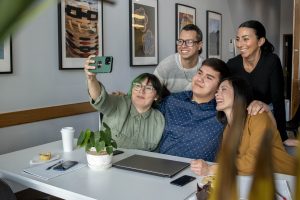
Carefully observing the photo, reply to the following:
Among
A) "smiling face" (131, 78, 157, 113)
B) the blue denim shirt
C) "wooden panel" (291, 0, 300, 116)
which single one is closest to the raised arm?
"smiling face" (131, 78, 157, 113)

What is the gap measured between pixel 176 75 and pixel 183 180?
1.28m

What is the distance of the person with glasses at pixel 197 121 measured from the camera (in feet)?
6.40

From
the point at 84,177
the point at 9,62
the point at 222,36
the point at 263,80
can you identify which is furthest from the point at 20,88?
the point at 222,36

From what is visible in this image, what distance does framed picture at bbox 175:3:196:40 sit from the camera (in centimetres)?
432

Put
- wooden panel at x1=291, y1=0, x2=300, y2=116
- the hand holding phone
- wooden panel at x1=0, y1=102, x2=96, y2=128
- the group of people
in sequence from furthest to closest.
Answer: wooden panel at x1=291, y1=0, x2=300, y2=116, wooden panel at x1=0, y1=102, x2=96, y2=128, the group of people, the hand holding phone

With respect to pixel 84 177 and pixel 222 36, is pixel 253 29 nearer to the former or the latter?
pixel 84 177

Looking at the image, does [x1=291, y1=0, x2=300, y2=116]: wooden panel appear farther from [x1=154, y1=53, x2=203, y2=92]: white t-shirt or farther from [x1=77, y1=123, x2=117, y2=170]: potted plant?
[x1=77, y1=123, x2=117, y2=170]: potted plant

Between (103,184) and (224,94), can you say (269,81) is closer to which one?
(224,94)

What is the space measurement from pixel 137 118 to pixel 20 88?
1094mm

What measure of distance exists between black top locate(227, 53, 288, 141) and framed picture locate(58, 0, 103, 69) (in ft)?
4.59

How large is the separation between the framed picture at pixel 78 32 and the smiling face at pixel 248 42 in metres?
1.28

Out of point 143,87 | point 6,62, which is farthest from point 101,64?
point 6,62

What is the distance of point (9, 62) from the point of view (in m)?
2.50

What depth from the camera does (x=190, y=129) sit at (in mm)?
1997
